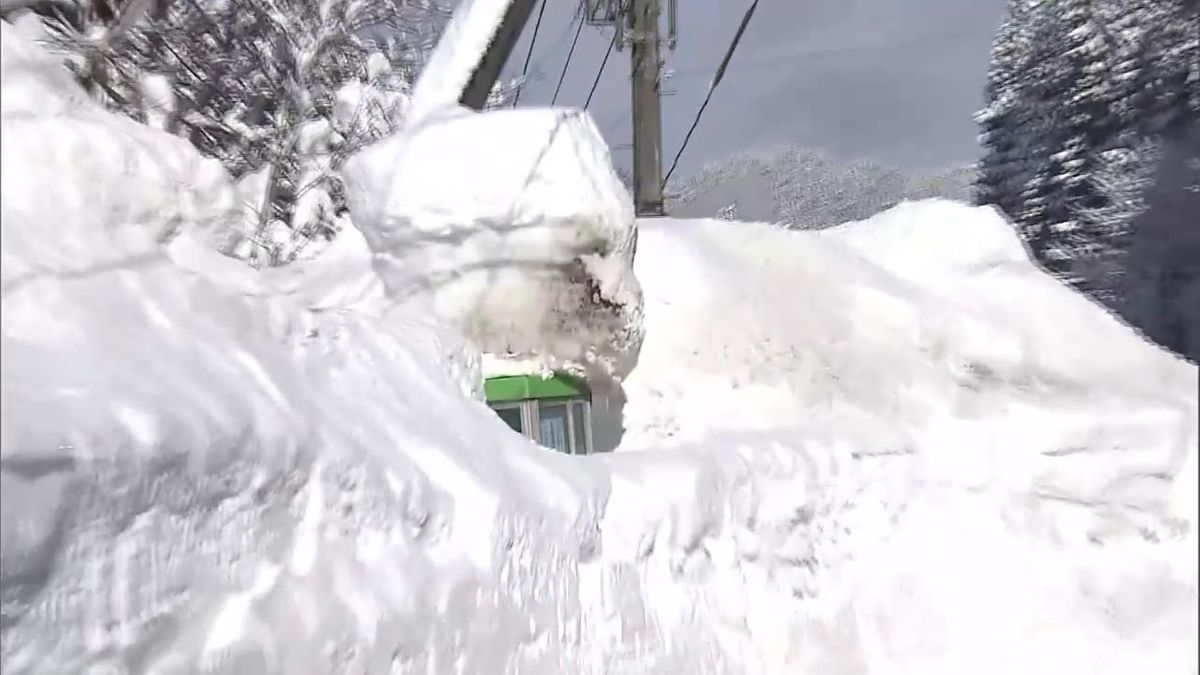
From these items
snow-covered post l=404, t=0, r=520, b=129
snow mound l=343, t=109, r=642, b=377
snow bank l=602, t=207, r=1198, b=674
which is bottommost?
snow bank l=602, t=207, r=1198, b=674

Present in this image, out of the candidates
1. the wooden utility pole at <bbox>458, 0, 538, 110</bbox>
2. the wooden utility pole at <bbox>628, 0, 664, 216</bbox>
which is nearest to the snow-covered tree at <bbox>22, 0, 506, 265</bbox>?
the wooden utility pole at <bbox>628, 0, 664, 216</bbox>

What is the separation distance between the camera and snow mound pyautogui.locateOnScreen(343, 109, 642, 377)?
3904mm

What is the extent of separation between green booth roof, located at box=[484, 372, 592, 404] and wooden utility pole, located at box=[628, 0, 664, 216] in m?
2.93

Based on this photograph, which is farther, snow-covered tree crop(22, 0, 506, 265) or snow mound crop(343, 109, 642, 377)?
snow-covered tree crop(22, 0, 506, 265)

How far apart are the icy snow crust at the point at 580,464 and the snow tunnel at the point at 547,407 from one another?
406 mm

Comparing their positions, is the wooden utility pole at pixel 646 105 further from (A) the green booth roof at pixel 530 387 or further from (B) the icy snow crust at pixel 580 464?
(A) the green booth roof at pixel 530 387

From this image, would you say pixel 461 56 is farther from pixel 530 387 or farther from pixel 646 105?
pixel 646 105

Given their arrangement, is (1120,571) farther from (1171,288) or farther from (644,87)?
(1171,288)

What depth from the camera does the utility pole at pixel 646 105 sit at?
7.27m

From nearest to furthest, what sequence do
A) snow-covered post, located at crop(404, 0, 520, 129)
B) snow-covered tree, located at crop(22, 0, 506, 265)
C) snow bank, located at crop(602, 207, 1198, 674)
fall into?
snow bank, located at crop(602, 207, 1198, 674), snow-covered post, located at crop(404, 0, 520, 129), snow-covered tree, located at crop(22, 0, 506, 265)

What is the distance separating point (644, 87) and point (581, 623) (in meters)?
5.12

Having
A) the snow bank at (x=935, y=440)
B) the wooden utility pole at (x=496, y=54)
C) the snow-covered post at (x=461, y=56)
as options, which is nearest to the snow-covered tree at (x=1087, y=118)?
the snow bank at (x=935, y=440)

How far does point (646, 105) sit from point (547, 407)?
3.55 m

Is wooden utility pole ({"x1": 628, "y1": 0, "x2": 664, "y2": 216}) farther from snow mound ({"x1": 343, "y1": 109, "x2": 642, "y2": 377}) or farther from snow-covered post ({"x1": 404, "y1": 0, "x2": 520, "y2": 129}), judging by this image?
snow mound ({"x1": 343, "y1": 109, "x2": 642, "y2": 377})
